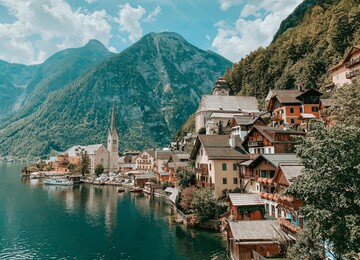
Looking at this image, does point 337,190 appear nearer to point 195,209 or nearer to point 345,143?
point 345,143

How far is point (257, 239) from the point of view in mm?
30062

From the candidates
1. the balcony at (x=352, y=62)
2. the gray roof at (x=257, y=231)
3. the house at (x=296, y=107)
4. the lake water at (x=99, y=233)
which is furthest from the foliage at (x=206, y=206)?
the balcony at (x=352, y=62)

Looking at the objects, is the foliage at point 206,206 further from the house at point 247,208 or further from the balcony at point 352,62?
the balcony at point 352,62

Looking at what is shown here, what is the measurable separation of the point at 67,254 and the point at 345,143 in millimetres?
34243

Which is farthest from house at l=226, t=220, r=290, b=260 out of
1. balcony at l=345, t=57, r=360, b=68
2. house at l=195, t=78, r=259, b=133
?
house at l=195, t=78, r=259, b=133

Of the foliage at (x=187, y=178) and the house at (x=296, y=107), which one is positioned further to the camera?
the house at (x=296, y=107)

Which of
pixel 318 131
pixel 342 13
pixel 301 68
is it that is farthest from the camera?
pixel 301 68

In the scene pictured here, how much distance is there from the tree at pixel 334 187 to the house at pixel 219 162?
97.0 feet

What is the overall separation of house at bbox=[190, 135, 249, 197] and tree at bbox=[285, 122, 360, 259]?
97.0 feet

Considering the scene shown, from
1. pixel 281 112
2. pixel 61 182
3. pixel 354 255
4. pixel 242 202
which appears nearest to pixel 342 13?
pixel 281 112

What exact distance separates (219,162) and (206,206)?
9236 millimetres

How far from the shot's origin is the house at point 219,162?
50.2m

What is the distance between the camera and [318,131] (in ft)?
67.6

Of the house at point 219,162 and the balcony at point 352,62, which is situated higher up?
the balcony at point 352,62
